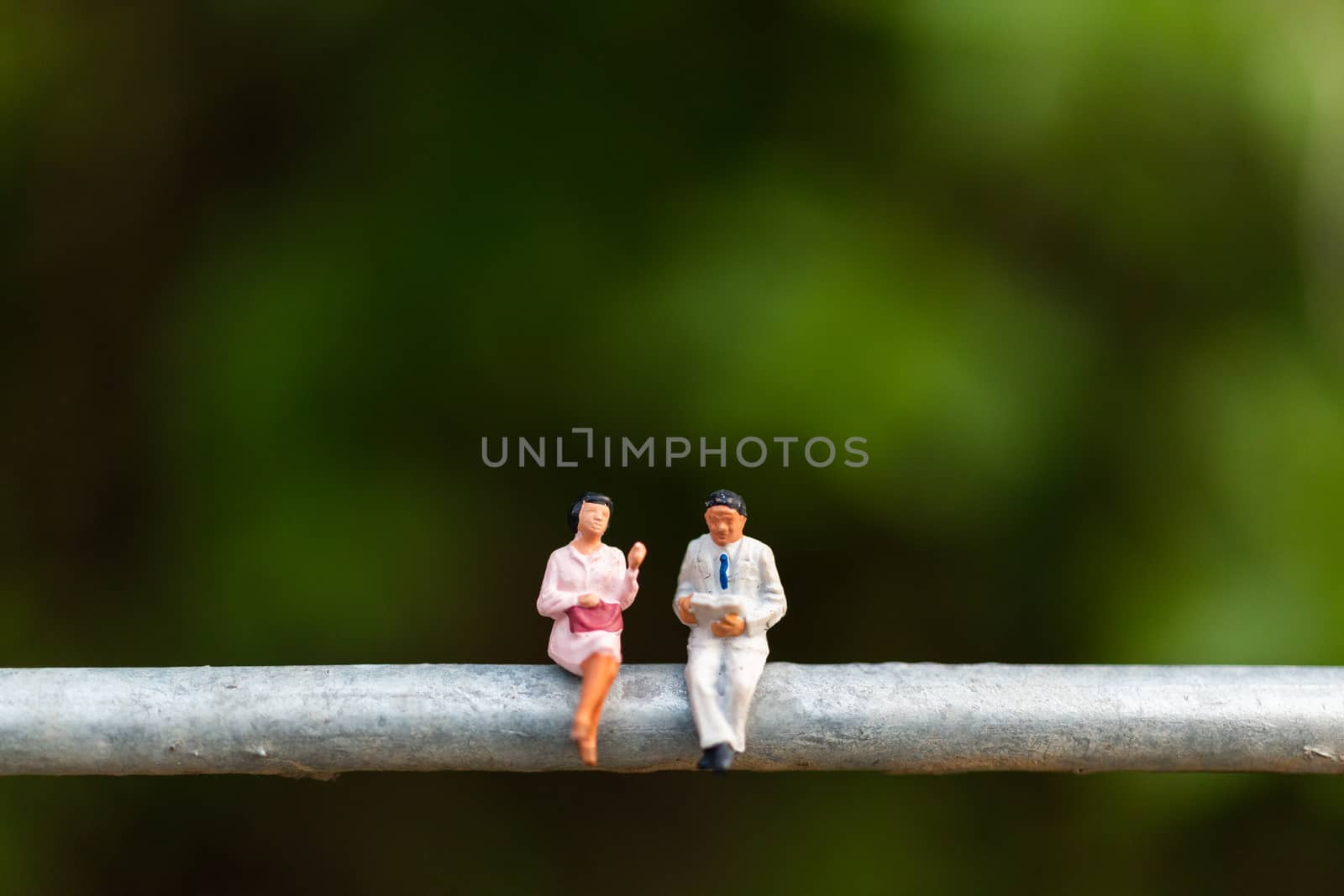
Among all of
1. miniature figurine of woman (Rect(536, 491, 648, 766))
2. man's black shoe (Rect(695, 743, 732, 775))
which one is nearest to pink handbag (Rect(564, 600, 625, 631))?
miniature figurine of woman (Rect(536, 491, 648, 766))

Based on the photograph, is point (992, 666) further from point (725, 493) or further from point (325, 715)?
point (325, 715)

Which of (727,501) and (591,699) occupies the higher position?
(727,501)

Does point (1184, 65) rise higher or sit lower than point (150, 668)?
higher

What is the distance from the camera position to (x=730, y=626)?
2.40ft

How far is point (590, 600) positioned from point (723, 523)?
105 millimetres

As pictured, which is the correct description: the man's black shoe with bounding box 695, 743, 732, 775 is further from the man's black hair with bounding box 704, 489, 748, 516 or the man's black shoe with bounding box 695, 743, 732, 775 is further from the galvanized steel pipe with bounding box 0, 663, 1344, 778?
the man's black hair with bounding box 704, 489, 748, 516

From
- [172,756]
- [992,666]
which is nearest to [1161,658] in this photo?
[992,666]

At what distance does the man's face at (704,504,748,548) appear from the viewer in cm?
75

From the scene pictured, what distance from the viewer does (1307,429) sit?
918mm

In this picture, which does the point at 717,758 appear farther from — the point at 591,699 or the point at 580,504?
the point at 580,504

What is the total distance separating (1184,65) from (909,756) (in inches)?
23.8

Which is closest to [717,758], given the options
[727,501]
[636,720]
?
[636,720]

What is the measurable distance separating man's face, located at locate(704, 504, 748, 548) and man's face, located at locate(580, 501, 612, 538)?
71mm

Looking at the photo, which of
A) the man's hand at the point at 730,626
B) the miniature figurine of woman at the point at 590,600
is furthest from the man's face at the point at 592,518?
the man's hand at the point at 730,626
